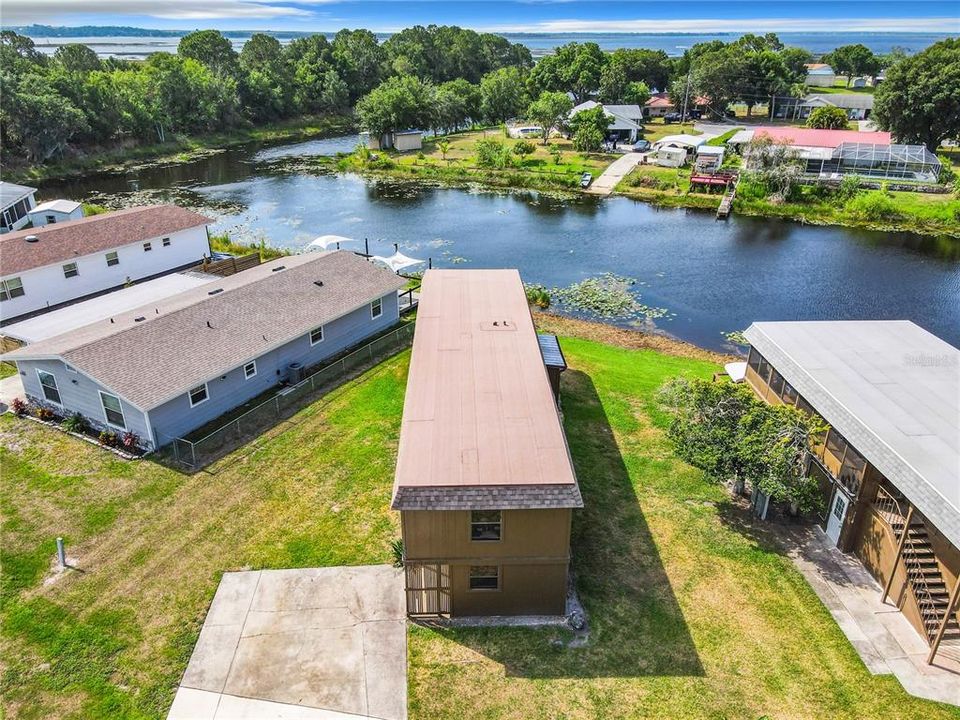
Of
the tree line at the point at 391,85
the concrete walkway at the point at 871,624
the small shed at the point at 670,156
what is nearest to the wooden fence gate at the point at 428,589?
the concrete walkway at the point at 871,624

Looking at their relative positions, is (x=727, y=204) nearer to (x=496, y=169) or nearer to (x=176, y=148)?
(x=496, y=169)

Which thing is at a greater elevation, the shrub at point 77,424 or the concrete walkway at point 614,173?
the concrete walkway at point 614,173

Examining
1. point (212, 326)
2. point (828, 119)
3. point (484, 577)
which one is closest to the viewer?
point (484, 577)

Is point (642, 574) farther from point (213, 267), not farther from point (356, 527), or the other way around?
point (213, 267)

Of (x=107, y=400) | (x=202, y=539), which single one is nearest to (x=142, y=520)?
(x=202, y=539)

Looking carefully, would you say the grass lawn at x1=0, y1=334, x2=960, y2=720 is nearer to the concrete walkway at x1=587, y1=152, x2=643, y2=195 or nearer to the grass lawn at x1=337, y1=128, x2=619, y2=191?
the concrete walkway at x1=587, y1=152, x2=643, y2=195

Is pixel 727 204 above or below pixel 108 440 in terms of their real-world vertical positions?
above

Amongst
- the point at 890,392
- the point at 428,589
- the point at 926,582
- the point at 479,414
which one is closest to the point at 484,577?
the point at 428,589

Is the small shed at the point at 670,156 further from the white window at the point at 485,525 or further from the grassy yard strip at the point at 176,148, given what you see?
the white window at the point at 485,525
